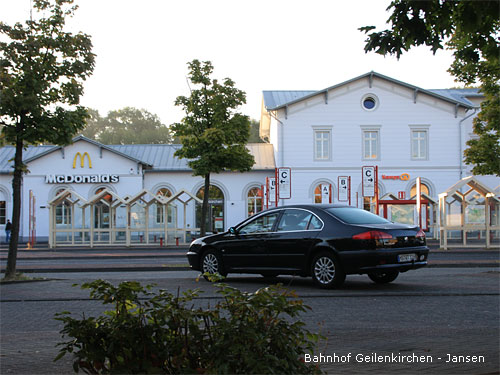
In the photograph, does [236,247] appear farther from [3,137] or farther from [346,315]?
[3,137]

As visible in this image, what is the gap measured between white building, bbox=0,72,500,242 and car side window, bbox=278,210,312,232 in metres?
31.9

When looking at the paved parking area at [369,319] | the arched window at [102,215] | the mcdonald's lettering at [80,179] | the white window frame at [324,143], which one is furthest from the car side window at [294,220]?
the mcdonald's lettering at [80,179]

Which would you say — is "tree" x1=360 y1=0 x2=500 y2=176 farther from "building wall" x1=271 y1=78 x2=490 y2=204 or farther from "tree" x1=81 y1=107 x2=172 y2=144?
"tree" x1=81 y1=107 x2=172 y2=144

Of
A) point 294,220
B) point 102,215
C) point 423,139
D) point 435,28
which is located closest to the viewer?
point 435,28

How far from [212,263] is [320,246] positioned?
2751 millimetres

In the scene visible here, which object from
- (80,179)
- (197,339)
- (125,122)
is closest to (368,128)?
(80,179)

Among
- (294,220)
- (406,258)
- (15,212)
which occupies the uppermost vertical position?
(15,212)

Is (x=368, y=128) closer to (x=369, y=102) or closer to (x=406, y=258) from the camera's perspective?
(x=369, y=102)

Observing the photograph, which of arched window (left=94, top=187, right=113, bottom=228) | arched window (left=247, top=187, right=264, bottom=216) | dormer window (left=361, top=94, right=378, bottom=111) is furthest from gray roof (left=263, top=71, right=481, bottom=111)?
arched window (left=94, top=187, right=113, bottom=228)

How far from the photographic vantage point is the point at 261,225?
12.8 meters

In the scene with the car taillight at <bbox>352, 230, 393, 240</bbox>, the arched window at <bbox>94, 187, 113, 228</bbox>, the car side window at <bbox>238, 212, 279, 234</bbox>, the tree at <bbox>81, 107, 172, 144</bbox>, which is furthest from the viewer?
the tree at <bbox>81, 107, 172, 144</bbox>

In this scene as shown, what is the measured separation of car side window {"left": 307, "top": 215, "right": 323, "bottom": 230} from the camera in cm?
1189

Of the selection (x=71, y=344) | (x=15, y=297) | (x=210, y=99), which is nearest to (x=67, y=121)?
(x=15, y=297)

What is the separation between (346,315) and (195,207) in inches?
1484
